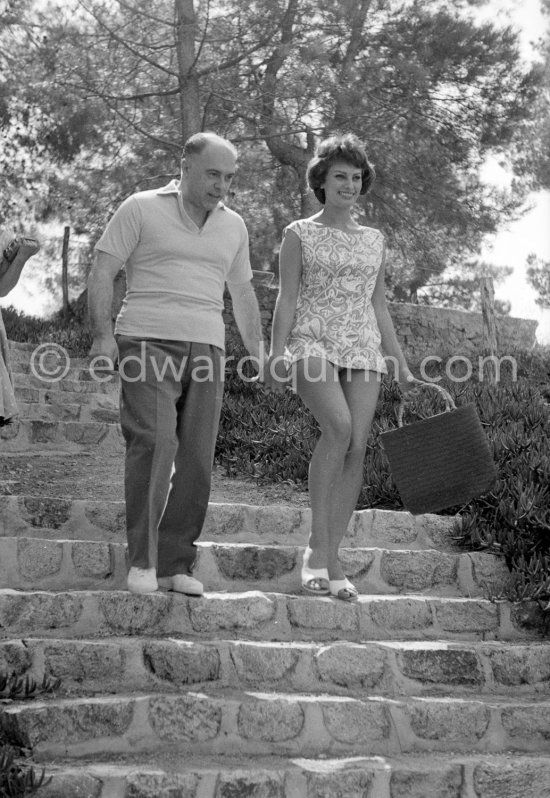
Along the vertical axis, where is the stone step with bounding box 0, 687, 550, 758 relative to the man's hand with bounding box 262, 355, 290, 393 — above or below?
below

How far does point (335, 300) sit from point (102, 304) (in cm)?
98

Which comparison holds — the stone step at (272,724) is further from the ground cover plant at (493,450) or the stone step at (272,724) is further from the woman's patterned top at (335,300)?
the woman's patterned top at (335,300)

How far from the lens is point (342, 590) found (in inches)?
169

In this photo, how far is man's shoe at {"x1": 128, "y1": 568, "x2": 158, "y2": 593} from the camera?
12.9 ft

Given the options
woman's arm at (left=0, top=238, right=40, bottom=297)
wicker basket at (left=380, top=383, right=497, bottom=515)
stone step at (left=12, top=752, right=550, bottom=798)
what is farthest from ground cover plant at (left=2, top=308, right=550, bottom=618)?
woman's arm at (left=0, top=238, right=40, bottom=297)

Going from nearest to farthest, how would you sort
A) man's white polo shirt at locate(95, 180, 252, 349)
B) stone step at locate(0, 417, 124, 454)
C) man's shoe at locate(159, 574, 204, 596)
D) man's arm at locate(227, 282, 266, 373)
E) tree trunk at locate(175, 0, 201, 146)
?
man's white polo shirt at locate(95, 180, 252, 349) < man's shoe at locate(159, 574, 204, 596) < man's arm at locate(227, 282, 266, 373) < stone step at locate(0, 417, 124, 454) < tree trunk at locate(175, 0, 201, 146)

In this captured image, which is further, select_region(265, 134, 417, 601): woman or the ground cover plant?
the ground cover plant

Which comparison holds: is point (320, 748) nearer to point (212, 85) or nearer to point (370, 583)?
point (370, 583)

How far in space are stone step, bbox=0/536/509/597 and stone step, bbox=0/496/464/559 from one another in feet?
1.14

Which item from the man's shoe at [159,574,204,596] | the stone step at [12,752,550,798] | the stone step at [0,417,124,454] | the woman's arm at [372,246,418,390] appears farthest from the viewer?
the stone step at [0,417,124,454]

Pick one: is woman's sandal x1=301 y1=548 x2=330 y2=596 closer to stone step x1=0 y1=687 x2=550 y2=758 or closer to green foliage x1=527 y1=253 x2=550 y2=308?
stone step x1=0 y1=687 x2=550 y2=758

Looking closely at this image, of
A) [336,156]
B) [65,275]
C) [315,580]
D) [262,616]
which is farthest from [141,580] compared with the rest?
[65,275]

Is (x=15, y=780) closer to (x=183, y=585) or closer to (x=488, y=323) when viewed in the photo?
(x=183, y=585)

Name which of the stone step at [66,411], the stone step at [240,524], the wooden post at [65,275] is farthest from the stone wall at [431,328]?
the stone step at [240,524]
